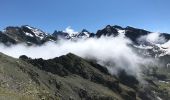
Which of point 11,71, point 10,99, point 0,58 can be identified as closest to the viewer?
point 10,99

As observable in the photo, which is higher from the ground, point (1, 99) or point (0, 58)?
point (0, 58)

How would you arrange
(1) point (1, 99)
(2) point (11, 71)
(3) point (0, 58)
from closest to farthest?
(1) point (1, 99) → (2) point (11, 71) → (3) point (0, 58)

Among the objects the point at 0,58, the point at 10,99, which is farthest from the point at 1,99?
the point at 0,58

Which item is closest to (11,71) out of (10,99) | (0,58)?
(0,58)

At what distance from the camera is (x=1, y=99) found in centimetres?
5219

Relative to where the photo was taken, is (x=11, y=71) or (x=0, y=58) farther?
(x=0, y=58)

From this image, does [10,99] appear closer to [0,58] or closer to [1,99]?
[1,99]

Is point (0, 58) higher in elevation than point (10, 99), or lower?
higher

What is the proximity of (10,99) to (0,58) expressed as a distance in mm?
144696

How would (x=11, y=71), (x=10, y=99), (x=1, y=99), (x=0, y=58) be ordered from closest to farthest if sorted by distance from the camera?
(x=1, y=99) < (x=10, y=99) < (x=11, y=71) < (x=0, y=58)

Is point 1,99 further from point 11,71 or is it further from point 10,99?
point 11,71

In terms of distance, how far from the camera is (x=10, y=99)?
57188 mm

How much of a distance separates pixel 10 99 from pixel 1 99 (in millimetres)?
5050

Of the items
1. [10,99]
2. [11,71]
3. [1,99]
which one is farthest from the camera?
[11,71]
